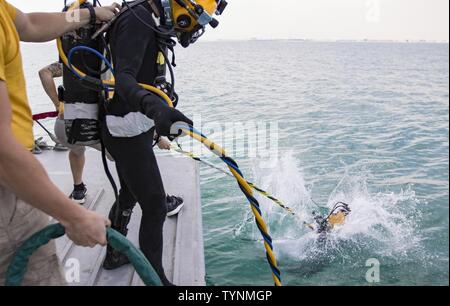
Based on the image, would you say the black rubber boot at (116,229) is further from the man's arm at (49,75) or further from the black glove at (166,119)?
the man's arm at (49,75)

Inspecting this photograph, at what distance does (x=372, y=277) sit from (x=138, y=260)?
5004 millimetres

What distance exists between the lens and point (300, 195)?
8.52 m

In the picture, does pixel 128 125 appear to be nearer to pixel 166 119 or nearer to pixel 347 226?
pixel 166 119

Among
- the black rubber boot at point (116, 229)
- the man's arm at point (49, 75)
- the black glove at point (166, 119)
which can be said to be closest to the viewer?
the black glove at point (166, 119)

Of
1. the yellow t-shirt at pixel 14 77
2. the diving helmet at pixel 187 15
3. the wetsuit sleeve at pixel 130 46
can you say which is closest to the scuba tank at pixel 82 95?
the wetsuit sleeve at pixel 130 46

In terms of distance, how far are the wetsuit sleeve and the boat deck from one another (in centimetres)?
168

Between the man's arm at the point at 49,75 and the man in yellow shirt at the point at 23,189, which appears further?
the man's arm at the point at 49,75

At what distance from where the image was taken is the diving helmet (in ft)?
8.37

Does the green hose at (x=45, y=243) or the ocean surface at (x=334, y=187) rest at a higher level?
the ocean surface at (x=334, y=187)

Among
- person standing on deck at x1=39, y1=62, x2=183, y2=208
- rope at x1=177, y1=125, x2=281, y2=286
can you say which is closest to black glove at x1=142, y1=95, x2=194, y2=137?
rope at x1=177, y1=125, x2=281, y2=286

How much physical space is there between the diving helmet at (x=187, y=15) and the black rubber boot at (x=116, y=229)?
62.7 inches

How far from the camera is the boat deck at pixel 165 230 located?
133 inches

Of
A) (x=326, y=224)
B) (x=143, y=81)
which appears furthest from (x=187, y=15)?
(x=326, y=224)
